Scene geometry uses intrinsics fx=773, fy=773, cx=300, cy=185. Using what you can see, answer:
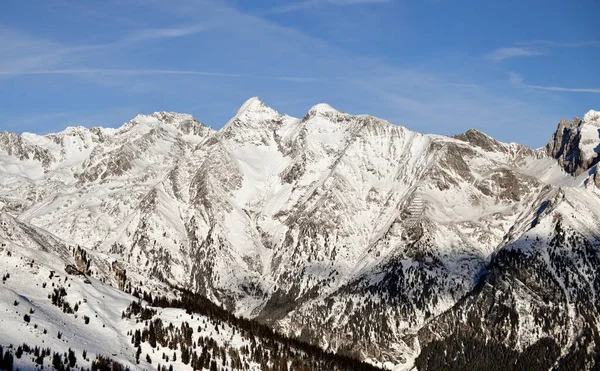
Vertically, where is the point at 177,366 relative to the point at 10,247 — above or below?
below

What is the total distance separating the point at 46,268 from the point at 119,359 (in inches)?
1934

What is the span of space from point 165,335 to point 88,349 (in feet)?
102

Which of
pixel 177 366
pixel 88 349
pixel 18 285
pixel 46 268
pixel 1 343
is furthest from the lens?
pixel 46 268

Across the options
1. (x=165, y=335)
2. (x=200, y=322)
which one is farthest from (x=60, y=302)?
(x=200, y=322)

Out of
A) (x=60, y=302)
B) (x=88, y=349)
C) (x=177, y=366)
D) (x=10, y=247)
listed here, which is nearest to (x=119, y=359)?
(x=88, y=349)

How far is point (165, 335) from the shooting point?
176m

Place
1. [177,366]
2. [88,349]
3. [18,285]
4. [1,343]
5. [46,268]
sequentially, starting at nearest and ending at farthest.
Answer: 1. [1,343]
2. [88,349]
3. [177,366]
4. [18,285]
5. [46,268]

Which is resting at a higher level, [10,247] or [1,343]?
[10,247]

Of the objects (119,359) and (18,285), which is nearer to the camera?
(119,359)

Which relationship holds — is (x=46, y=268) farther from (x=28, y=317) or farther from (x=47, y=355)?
(x=47, y=355)

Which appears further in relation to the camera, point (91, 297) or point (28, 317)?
point (91, 297)

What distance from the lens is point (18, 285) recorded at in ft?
577

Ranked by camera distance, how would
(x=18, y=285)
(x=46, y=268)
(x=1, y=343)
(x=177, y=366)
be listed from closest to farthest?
1. (x=1, y=343)
2. (x=177, y=366)
3. (x=18, y=285)
4. (x=46, y=268)

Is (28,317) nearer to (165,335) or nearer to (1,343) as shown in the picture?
(1,343)
